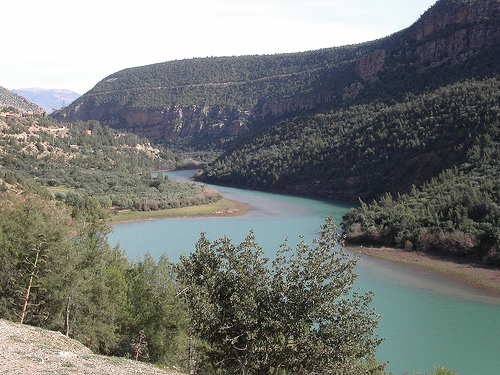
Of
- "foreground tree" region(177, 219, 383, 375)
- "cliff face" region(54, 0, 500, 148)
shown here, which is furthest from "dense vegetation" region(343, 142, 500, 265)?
"cliff face" region(54, 0, 500, 148)

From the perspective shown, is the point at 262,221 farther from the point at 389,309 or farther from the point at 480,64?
the point at 480,64

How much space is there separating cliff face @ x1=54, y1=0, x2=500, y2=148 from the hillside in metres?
64.6

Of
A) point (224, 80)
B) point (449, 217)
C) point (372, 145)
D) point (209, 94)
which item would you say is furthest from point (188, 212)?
point (224, 80)

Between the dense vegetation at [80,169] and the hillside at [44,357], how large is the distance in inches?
1297

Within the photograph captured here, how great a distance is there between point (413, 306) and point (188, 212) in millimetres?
33958

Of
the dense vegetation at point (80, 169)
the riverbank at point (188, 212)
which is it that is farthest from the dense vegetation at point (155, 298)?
the riverbank at point (188, 212)

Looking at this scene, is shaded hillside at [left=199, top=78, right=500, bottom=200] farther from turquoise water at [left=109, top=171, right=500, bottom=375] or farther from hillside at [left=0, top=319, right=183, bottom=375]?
hillside at [left=0, top=319, right=183, bottom=375]

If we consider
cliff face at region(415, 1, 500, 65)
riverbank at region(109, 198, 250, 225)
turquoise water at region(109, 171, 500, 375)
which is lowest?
riverbank at region(109, 198, 250, 225)

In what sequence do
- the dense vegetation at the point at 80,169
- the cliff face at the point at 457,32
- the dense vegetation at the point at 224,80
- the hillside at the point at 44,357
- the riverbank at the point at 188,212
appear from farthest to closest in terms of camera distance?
1. the dense vegetation at the point at 224,80
2. the cliff face at the point at 457,32
3. the dense vegetation at the point at 80,169
4. the riverbank at the point at 188,212
5. the hillside at the point at 44,357

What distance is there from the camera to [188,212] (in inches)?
2071

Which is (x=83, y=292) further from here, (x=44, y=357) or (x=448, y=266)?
(x=448, y=266)

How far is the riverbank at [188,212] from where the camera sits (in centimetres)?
4888

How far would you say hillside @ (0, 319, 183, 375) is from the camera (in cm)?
836

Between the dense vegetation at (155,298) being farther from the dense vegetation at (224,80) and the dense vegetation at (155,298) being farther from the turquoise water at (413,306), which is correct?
the dense vegetation at (224,80)
